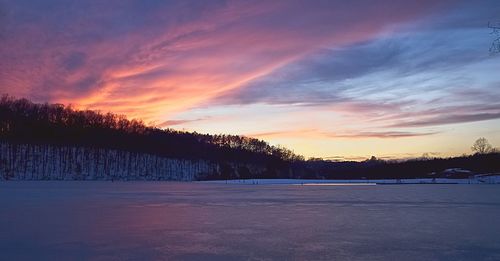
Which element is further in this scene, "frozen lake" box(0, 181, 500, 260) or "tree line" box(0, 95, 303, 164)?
"tree line" box(0, 95, 303, 164)

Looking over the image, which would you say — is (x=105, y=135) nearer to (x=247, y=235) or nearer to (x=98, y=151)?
(x=98, y=151)

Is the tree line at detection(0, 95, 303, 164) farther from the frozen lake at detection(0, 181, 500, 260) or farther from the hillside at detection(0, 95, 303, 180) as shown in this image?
the frozen lake at detection(0, 181, 500, 260)

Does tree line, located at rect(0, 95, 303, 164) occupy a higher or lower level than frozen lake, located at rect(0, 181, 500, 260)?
higher

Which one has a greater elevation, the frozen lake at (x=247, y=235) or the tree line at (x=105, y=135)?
the tree line at (x=105, y=135)

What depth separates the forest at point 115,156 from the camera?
97062 millimetres

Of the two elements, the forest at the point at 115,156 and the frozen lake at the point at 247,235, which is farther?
the forest at the point at 115,156

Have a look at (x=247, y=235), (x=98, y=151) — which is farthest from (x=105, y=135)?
(x=247, y=235)

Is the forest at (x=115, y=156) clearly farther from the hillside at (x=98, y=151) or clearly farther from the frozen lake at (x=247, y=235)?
the frozen lake at (x=247, y=235)

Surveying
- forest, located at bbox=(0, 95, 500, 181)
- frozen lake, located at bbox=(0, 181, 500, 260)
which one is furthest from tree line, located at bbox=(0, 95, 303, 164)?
frozen lake, located at bbox=(0, 181, 500, 260)

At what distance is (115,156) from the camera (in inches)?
4444

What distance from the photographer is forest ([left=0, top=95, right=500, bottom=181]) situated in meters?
97.1

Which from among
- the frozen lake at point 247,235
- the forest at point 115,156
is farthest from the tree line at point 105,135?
the frozen lake at point 247,235

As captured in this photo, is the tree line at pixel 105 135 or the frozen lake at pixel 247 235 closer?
the frozen lake at pixel 247 235

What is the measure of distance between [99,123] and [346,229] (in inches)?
4644
